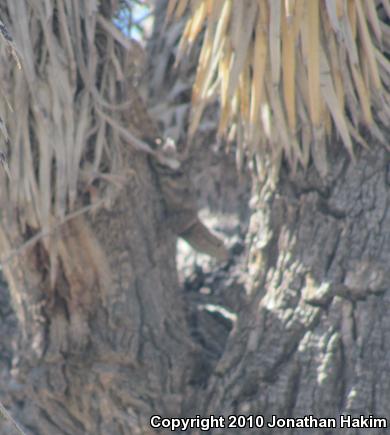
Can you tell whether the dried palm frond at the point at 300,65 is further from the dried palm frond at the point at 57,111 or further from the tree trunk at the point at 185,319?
the dried palm frond at the point at 57,111

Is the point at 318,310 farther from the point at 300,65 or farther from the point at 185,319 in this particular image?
the point at 300,65

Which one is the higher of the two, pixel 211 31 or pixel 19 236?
pixel 211 31

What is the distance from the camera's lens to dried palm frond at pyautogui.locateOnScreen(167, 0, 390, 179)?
8.42 ft

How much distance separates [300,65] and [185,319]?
3.12 feet

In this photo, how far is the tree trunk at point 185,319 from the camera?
263cm

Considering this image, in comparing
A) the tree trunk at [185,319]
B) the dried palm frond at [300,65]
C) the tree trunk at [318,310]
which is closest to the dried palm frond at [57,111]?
the tree trunk at [185,319]

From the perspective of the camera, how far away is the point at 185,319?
3084 mm

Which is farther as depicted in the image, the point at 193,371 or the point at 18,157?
the point at 193,371

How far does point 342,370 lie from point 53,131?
1.09 metres

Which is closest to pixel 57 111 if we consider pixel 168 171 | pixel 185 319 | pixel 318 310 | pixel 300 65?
pixel 168 171

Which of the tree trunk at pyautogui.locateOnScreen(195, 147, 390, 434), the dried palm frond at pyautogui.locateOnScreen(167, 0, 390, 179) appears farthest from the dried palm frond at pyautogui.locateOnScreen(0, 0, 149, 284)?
the tree trunk at pyautogui.locateOnScreen(195, 147, 390, 434)

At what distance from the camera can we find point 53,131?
271cm

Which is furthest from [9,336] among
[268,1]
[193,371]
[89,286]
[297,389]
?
[268,1]

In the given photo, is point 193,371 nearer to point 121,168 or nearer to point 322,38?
point 121,168
